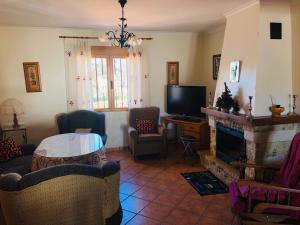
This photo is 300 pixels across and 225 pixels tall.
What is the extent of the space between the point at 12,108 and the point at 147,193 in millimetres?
2939

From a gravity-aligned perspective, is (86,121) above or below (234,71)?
below

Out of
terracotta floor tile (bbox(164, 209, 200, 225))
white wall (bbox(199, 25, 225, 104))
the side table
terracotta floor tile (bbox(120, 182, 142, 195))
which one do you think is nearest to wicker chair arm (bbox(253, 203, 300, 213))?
terracotta floor tile (bbox(164, 209, 200, 225))

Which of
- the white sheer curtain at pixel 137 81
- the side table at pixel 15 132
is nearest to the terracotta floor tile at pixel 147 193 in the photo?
the white sheer curtain at pixel 137 81

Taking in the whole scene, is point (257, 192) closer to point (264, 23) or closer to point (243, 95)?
point (243, 95)

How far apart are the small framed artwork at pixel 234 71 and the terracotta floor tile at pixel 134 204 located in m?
2.15

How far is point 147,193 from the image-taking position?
3377 mm

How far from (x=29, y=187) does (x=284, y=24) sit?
11.3ft

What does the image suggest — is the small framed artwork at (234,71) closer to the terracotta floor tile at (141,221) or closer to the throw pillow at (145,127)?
the throw pillow at (145,127)

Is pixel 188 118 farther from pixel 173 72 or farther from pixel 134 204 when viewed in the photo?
pixel 134 204

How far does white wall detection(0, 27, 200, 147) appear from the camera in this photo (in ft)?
14.9

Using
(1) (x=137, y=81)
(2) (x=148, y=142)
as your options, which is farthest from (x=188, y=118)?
(1) (x=137, y=81)

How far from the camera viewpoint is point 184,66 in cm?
555

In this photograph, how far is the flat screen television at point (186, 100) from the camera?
4871 millimetres

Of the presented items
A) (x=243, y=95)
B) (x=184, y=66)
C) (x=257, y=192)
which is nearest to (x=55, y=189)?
(x=257, y=192)
